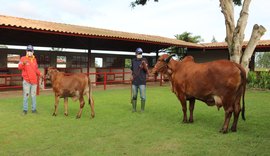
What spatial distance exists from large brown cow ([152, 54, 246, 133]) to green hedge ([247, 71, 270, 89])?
10.5 metres

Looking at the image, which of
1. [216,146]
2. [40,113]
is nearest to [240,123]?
[216,146]

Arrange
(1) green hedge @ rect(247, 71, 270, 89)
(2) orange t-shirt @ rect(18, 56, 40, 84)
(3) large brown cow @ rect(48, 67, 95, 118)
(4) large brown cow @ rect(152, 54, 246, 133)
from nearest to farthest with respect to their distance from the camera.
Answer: (4) large brown cow @ rect(152, 54, 246, 133) → (3) large brown cow @ rect(48, 67, 95, 118) → (2) orange t-shirt @ rect(18, 56, 40, 84) → (1) green hedge @ rect(247, 71, 270, 89)

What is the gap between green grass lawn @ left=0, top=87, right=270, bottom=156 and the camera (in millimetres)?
4527

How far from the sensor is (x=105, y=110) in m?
8.36

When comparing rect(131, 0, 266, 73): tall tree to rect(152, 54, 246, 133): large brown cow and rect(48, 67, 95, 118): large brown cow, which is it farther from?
rect(48, 67, 95, 118): large brown cow

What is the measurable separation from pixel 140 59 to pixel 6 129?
3.81m

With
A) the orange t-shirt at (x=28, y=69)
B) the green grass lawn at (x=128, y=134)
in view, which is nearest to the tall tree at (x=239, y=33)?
the green grass lawn at (x=128, y=134)

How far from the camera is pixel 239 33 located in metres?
10.1

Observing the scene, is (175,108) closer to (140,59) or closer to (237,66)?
(140,59)

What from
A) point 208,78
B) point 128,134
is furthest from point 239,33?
point 128,134

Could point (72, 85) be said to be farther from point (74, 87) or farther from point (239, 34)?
point (239, 34)

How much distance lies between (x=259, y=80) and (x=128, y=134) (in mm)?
12757

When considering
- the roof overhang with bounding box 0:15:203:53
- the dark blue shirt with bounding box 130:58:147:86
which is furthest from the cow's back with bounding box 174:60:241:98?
the roof overhang with bounding box 0:15:203:53

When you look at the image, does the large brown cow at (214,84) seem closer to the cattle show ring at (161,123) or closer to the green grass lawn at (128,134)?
the cattle show ring at (161,123)
